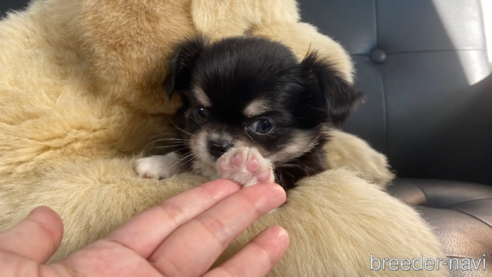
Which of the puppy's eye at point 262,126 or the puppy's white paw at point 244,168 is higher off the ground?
the puppy's eye at point 262,126

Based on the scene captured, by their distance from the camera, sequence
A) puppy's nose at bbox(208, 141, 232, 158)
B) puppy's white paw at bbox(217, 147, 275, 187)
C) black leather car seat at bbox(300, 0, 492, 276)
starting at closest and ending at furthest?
puppy's white paw at bbox(217, 147, 275, 187) → puppy's nose at bbox(208, 141, 232, 158) → black leather car seat at bbox(300, 0, 492, 276)

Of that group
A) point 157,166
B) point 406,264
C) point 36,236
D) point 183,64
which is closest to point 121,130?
point 157,166

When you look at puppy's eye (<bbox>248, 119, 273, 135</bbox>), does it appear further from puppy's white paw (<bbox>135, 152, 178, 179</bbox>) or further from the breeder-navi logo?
the breeder-navi logo

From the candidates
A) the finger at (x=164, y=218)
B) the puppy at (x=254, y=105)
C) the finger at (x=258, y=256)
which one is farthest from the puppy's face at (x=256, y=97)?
the finger at (x=258, y=256)

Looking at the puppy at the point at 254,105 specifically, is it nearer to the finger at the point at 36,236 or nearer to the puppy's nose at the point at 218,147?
the puppy's nose at the point at 218,147

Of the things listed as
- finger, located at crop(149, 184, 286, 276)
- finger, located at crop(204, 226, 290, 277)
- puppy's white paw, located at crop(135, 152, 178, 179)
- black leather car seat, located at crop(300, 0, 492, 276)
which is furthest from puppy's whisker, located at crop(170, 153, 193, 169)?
black leather car seat, located at crop(300, 0, 492, 276)

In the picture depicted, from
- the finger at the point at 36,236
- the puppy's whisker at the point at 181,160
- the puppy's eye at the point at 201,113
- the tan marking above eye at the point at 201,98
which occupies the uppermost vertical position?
the tan marking above eye at the point at 201,98

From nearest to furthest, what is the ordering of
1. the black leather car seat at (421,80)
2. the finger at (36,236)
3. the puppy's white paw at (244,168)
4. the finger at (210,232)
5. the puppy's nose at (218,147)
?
1. the finger at (36,236)
2. the finger at (210,232)
3. the puppy's white paw at (244,168)
4. the puppy's nose at (218,147)
5. the black leather car seat at (421,80)
